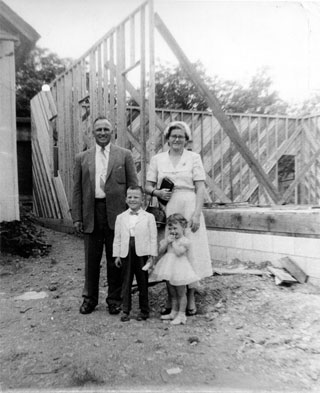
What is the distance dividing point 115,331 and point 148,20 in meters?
3.72

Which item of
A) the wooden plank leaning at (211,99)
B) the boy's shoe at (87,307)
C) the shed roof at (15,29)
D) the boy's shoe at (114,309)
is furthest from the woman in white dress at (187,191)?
the shed roof at (15,29)

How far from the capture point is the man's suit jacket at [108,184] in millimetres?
3904

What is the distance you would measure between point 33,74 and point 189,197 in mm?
15524

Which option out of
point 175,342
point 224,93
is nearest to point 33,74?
point 224,93

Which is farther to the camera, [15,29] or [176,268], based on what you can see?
[15,29]

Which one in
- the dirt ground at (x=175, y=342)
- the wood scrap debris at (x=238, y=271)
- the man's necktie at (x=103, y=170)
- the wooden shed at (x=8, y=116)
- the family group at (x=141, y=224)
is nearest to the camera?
the dirt ground at (x=175, y=342)

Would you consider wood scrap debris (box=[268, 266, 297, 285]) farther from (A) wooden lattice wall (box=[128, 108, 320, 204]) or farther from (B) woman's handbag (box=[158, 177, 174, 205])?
(A) wooden lattice wall (box=[128, 108, 320, 204])

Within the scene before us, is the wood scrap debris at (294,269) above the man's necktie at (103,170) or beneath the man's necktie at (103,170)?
beneath

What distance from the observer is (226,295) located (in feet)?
13.5

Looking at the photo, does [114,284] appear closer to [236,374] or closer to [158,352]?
[158,352]

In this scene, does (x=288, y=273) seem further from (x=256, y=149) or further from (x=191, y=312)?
(x=256, y=149)

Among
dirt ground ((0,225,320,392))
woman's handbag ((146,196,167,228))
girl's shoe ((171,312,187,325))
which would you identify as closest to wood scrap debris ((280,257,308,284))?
dirt ground ((0,225,320,392))

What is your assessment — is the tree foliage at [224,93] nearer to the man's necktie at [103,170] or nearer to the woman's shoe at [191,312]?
the man's necktie at [103,170]

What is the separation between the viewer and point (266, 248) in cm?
456
